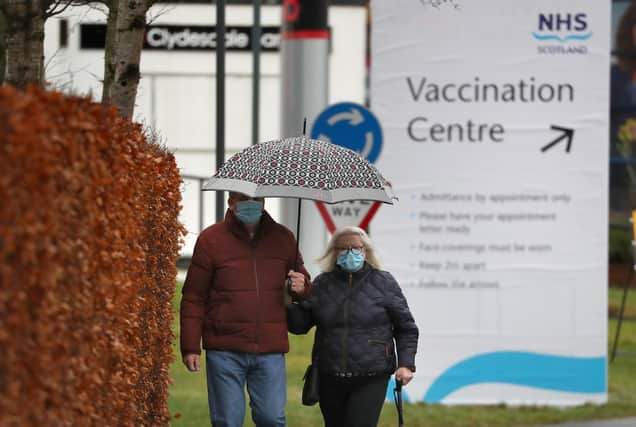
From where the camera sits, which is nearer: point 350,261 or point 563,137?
point 350,261

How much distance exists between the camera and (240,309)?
7.86m

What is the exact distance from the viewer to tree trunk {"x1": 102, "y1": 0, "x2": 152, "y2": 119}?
31.3 feet

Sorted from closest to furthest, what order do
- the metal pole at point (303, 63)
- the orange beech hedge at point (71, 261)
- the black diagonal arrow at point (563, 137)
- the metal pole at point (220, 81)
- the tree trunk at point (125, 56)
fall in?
the orange beech hedge at point (71, 261) < the tree trunk at point (125, 56) < the metal pole at point (220, 81) < the black diagonal arrow at point (563, 137) < the metal pole at point (303, 63)

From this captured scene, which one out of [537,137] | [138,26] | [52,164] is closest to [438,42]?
[537,137]

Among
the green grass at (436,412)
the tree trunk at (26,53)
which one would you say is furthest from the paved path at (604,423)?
the tree trunk at (26,53)

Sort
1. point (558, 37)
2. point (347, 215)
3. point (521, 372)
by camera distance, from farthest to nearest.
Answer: point (521, 372) → point (558, 37) → point (347, 215)

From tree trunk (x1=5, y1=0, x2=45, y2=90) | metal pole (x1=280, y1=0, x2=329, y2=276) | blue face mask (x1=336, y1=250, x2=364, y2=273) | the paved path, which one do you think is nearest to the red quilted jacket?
blue face mask (x1=336, y1=250, x2=364, y2=273)

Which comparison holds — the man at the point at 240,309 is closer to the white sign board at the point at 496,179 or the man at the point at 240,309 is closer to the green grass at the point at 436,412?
the green grass at the point at 436,412

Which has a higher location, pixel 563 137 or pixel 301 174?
pixel 563 137

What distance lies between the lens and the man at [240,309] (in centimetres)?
788

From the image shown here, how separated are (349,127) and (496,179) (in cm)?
138

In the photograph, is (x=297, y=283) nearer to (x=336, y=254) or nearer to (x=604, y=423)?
(x=336, y=254)

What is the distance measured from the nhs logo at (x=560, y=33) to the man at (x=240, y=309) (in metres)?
5.06

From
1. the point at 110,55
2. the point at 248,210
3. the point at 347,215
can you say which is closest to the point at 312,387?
the point at 248,210
